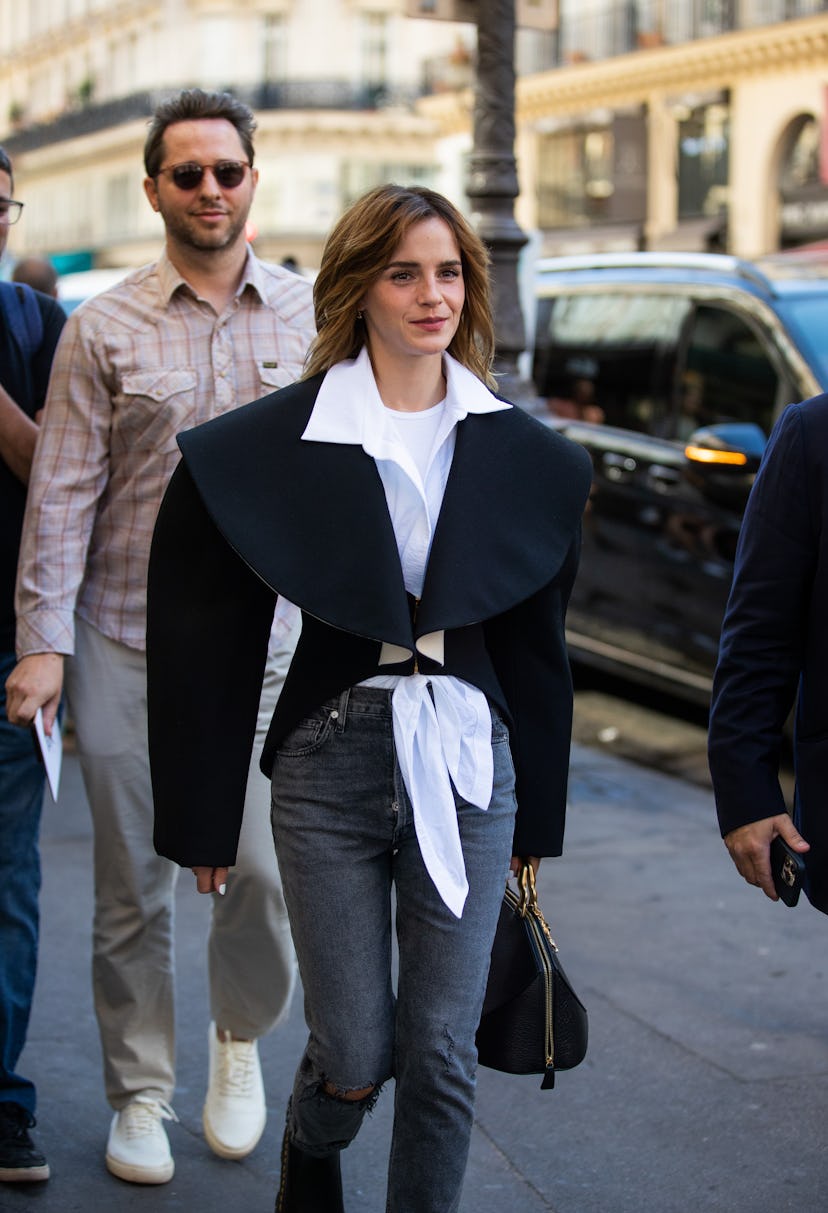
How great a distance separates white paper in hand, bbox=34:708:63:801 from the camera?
3874mm

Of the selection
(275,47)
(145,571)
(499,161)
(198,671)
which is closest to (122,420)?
(145,571)

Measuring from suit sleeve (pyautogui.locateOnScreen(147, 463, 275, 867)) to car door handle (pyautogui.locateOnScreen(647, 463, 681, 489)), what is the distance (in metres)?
4.83

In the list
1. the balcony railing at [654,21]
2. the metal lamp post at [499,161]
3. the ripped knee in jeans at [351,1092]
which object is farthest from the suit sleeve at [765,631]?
the balcony railing at [654,21]

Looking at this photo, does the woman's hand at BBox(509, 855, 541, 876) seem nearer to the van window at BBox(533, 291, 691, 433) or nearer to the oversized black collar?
the oversized black collar

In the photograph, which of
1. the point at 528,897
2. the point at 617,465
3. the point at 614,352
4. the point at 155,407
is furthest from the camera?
the point at 614,352

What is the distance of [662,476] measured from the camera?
804 cm

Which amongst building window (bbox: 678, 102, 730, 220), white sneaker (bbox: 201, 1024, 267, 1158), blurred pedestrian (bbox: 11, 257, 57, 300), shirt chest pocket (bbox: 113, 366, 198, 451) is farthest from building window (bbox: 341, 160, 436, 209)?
white sneaker (bbox: 201, 1024, 267, 1158)

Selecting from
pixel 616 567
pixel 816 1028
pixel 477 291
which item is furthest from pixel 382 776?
pixel 616 567

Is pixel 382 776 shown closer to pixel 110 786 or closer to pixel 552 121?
pixel 110 786

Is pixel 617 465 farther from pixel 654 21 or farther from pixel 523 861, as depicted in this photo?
pixel 654 21

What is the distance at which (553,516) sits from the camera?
3.26 metres

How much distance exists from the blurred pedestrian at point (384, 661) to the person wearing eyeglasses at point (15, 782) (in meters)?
0.89

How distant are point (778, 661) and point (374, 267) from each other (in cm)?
96

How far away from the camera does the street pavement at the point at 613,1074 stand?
3.99 m
